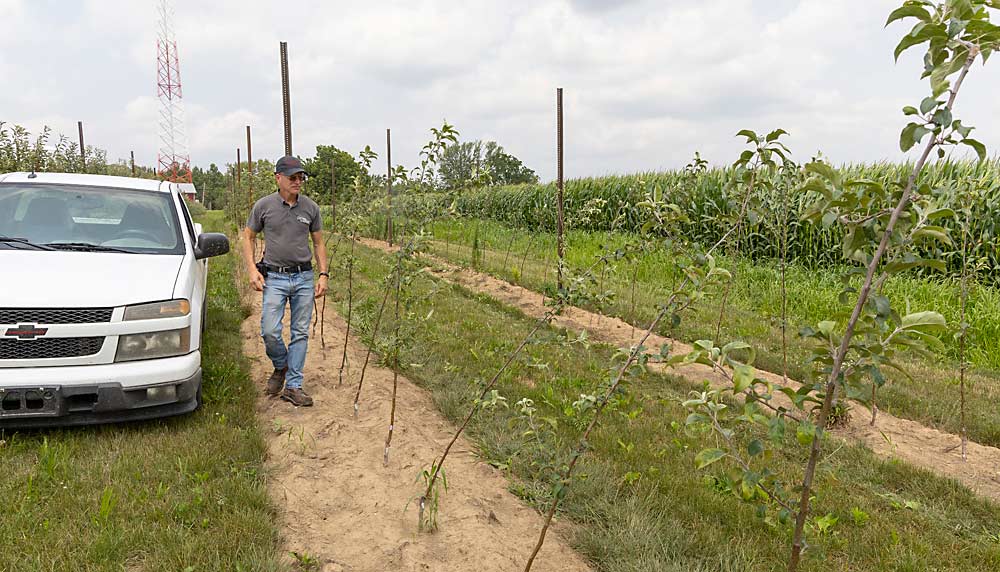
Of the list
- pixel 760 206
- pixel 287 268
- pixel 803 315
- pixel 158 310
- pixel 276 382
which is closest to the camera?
pixel 158 310

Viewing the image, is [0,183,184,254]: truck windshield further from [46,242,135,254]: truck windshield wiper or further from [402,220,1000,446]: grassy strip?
[402,220,1000,446]: grassy strip

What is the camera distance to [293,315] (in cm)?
462

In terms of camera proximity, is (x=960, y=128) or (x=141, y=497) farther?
(x=141, y=497)

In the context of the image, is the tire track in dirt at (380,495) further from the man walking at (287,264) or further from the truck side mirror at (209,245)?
the truck side mirror at (209,245)

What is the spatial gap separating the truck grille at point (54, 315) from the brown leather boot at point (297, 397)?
1.43 metres

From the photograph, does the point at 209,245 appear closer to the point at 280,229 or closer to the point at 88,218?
the point at 280,229

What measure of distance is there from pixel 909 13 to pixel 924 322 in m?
0.78

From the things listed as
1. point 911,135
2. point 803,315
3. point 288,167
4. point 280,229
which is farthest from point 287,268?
point 803,315

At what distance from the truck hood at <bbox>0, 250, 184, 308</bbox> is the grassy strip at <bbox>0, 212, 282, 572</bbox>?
87 centimetres

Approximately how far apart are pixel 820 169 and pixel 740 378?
59 cm

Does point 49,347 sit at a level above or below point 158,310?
below

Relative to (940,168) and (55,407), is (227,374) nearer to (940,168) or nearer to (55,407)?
(55,407)

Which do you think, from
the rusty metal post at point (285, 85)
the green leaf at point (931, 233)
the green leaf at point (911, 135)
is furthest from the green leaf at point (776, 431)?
the rusty metal post at point (285, 85)

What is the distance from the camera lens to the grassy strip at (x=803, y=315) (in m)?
5.32
